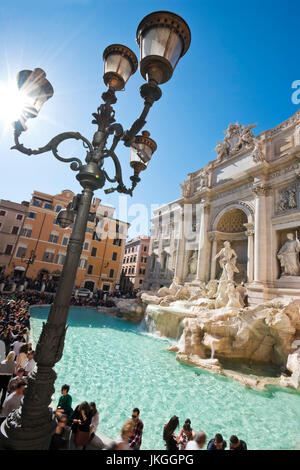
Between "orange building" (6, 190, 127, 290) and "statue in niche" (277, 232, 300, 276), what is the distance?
17.6m

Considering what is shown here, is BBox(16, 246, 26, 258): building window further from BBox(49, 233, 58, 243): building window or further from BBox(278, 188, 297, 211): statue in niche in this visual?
BBox(278, 188, 297, 211): statue in niche

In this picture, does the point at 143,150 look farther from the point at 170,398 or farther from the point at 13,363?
the point at 170,398

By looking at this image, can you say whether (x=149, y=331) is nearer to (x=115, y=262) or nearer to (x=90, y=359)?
(x=90, y=359)

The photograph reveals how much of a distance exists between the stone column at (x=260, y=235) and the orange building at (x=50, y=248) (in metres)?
15.6

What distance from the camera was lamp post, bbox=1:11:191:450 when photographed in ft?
6.31

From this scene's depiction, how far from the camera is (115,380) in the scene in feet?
18.4

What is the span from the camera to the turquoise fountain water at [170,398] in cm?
404

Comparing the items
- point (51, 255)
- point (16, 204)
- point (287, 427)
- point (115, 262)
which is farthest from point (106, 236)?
point (287, 427)

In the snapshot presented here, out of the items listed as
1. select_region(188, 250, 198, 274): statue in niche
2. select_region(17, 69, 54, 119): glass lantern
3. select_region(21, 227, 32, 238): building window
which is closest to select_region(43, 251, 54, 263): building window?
select_region(21, 227, 32, 238): building window

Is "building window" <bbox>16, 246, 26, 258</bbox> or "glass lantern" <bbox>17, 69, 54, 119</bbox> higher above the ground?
"building window" <bbox>16, 246, 26, 258</bbox>

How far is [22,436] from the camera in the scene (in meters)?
1.83

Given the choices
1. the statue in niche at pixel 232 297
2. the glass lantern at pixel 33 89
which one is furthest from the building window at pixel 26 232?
the glass lantern at pixel 33 89

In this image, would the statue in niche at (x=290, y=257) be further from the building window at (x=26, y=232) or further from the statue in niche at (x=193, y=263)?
the building window at (x=26, y=232)

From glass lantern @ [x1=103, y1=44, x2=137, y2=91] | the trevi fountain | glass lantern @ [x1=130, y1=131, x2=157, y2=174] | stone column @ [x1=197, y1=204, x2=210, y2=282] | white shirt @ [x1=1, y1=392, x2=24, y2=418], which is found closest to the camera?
glass lantern @ [x1=103, y1=44, x2=137, y2=91]
